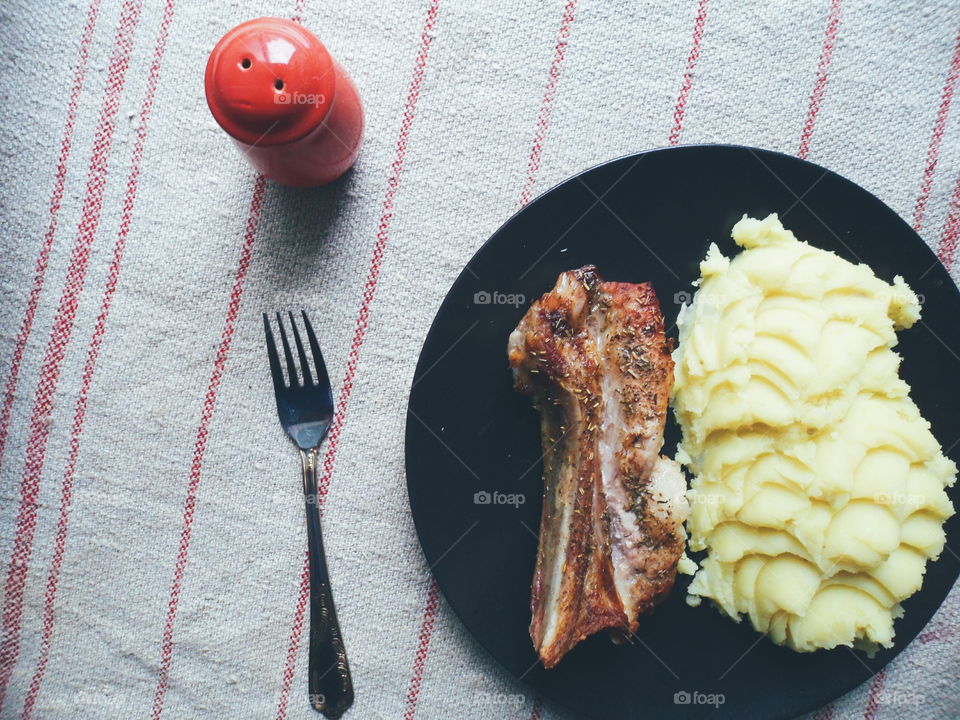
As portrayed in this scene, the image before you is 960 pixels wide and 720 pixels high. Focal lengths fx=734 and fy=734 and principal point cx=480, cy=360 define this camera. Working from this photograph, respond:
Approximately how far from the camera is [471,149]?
2359mm

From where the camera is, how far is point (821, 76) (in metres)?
2.37

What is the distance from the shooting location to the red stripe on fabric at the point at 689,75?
237cm

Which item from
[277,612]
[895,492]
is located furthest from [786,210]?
[277,612]

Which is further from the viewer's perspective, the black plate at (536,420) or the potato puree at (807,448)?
the black plate at (536,420)

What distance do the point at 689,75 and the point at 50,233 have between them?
6.98ft

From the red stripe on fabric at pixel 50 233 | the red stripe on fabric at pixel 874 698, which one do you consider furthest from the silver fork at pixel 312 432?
the red stripe on fabric at pixel 874 698

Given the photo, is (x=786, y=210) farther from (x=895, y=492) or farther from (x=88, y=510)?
(x=88, y=510)

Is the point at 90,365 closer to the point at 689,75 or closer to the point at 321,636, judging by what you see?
the point at 321,636

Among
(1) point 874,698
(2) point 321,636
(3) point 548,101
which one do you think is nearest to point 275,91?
(3) point 548,101

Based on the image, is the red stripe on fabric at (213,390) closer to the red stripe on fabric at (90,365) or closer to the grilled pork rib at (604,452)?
the red stripe on fabric at (90,365)

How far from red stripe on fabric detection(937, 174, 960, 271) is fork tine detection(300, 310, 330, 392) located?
2020 millimetres

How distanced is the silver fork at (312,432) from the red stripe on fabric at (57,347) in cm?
67

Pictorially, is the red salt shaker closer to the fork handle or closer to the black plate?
the black plate

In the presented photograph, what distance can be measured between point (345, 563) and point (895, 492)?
165 centimetres
